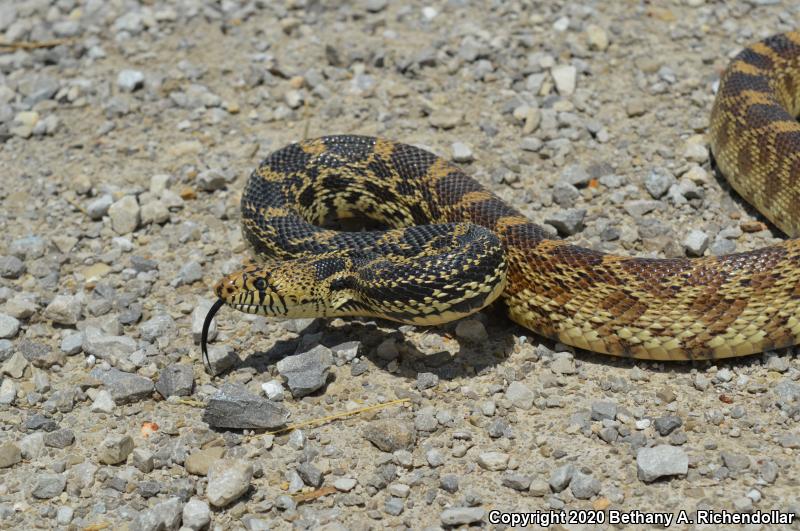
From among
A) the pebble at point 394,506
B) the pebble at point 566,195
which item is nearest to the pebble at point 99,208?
the pebble at point 566,195

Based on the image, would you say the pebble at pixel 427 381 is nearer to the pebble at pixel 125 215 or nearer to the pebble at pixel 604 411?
the pebble at pixel 604 411

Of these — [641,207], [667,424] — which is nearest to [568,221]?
[641,207]

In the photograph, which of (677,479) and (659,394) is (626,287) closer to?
(659,394)

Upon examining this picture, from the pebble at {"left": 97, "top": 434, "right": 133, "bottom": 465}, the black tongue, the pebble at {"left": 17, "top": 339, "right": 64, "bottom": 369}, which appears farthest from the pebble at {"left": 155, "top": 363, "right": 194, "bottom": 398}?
the pebble at {"left": 17, "top": 339, "right": 64, "bottom": 369}

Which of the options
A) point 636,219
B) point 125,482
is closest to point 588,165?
point 636,219

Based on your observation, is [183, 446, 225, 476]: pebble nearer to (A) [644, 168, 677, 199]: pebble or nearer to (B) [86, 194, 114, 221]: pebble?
(B) [86, 194, 114, 221]: pebble

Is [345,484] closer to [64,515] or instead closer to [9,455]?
[64,515]
